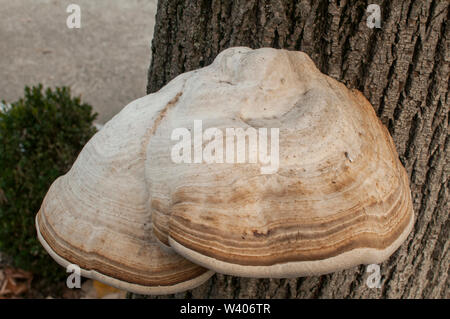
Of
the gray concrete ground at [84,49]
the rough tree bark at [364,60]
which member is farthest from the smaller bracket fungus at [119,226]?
the gray concrete ground at [84,49]

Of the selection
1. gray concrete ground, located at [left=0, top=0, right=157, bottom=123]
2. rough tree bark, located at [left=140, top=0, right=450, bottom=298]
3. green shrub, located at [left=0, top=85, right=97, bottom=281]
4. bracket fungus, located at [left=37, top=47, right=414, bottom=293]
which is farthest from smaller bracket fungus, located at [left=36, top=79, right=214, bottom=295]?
gray concrete ground, located at [left=0, top=0, right=157, bottom=123]

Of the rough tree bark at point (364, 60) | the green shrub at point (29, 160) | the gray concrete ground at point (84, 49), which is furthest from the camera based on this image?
the gray concrete ground at point (84, 49)

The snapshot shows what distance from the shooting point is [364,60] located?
1707 millimetres

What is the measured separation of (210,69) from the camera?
1466 millimetres

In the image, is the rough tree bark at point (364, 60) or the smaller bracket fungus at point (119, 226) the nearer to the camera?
the smaller bracket fungus at point (119, 226)

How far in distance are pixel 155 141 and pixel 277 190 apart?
41 cm

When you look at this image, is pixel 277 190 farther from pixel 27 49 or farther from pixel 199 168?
pixel 27 49

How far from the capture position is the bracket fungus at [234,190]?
1.18m

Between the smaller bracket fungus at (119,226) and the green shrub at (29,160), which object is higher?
the smaller bracket fungus at (119,226)

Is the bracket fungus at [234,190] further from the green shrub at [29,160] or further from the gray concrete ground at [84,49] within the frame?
the gray concrete ground at [84,49]

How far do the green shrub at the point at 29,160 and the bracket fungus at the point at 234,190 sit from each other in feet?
6.65

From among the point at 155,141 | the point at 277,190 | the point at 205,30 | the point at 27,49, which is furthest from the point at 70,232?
A: the point at 27,49

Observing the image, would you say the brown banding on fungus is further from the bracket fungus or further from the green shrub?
the green shrub

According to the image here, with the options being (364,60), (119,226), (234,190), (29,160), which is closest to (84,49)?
(29,160)
